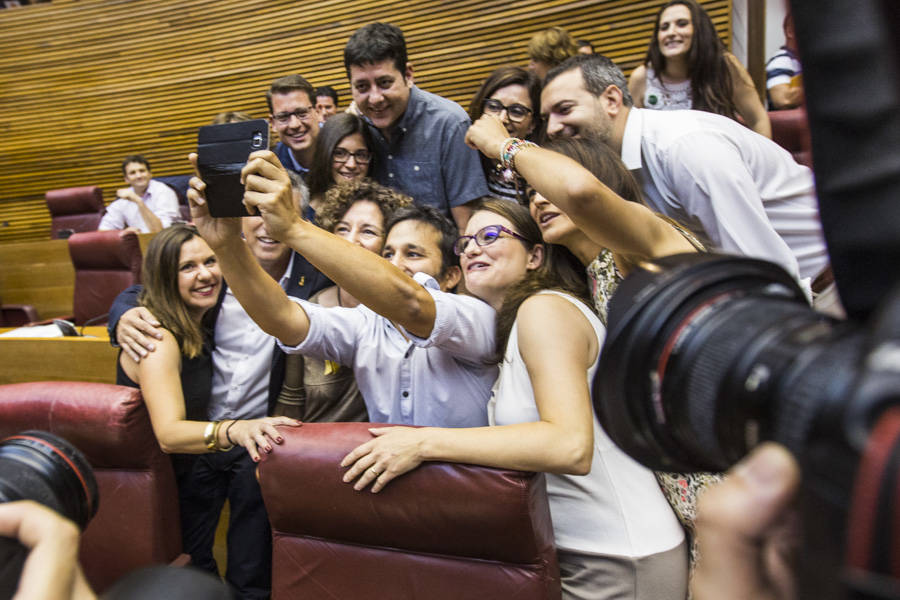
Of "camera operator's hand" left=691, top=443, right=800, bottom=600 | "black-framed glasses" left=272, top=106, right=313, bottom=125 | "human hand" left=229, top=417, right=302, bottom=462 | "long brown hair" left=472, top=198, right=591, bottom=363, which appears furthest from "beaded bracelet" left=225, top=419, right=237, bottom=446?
"black-framed glasses" left=272, top=106, right=313, bottom=125

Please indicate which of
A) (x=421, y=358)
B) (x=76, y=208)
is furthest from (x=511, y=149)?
(x=76, y=208)

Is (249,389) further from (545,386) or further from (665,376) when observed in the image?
(665,376)

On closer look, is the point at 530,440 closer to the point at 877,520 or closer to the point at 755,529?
the point at 755,529

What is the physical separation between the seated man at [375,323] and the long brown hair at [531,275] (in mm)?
61

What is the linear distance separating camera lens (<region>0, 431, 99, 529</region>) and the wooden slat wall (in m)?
4.33

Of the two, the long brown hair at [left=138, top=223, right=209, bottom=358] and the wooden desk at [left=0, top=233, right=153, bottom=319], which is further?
the wooden desk at [left=0, top=233, right=153, bottom=319]

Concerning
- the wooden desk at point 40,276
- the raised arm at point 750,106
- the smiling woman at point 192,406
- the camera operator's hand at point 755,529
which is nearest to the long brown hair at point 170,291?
the smiling woman at point 192,406

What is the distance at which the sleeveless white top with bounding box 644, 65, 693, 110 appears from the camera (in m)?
2.53

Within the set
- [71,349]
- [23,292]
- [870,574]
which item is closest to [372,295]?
[870,574]

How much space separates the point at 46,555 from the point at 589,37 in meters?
4.57

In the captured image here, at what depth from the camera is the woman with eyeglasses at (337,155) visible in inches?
86.4

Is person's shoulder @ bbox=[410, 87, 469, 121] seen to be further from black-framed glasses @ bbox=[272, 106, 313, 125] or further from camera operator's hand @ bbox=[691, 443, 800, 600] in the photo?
camera operator's hand @ bbox=[691, 443, 800, 600]

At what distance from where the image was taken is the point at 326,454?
107cm

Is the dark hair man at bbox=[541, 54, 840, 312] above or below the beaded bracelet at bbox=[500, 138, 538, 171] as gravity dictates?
below
